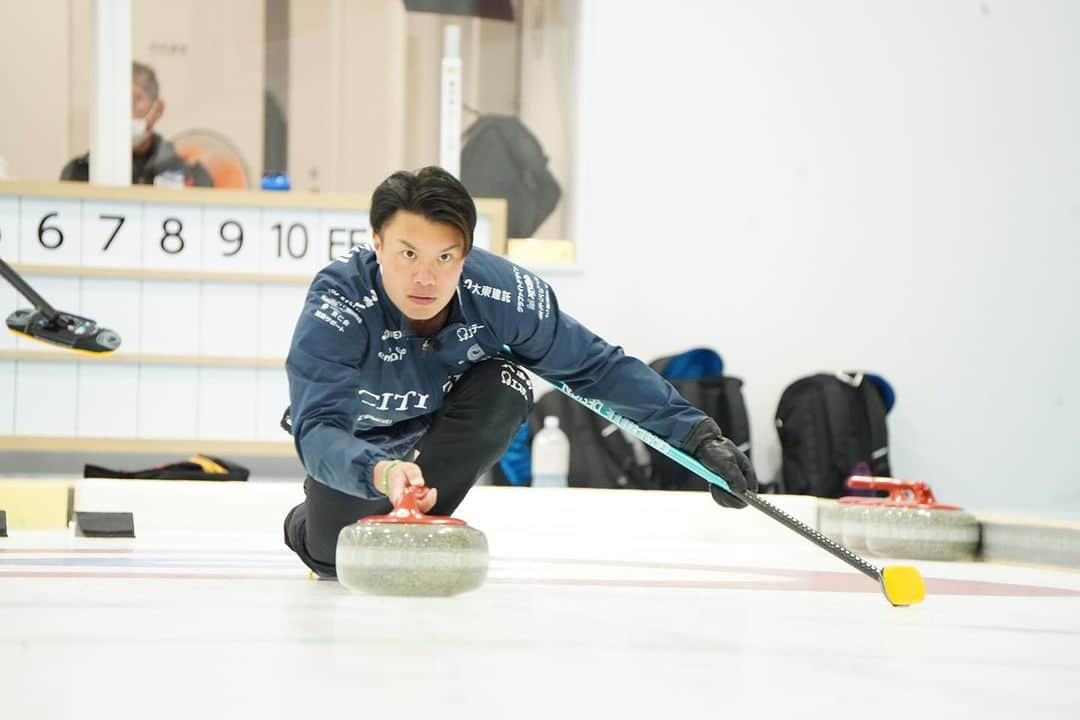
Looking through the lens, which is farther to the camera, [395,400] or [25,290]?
[25,290]

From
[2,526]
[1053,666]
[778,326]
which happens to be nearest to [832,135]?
[778,326]

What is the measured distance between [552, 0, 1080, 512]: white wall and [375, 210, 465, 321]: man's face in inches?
168

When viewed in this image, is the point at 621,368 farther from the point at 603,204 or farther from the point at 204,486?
the point at 603,204

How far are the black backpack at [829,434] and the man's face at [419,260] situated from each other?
13.6 feet

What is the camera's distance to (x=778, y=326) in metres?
6.94

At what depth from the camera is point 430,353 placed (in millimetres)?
2711

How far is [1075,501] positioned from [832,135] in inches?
83.9

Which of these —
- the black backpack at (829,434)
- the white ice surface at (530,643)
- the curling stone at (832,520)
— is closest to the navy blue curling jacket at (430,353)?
the white ice surface at (530,643)

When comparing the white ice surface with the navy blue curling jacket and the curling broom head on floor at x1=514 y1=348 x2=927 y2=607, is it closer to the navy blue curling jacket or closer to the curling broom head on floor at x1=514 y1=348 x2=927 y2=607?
the curling broom head on floor at x1=514 y1=348 x2=927 y2=607

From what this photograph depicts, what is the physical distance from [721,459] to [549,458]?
3.47 m

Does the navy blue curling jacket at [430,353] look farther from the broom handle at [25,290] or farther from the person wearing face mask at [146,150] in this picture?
the person wearing face mask at [146,150]

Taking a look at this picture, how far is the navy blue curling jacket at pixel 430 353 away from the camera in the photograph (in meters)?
2.45

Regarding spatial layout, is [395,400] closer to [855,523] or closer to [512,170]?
[855,523]

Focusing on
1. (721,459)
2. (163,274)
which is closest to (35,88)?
(163,274)
